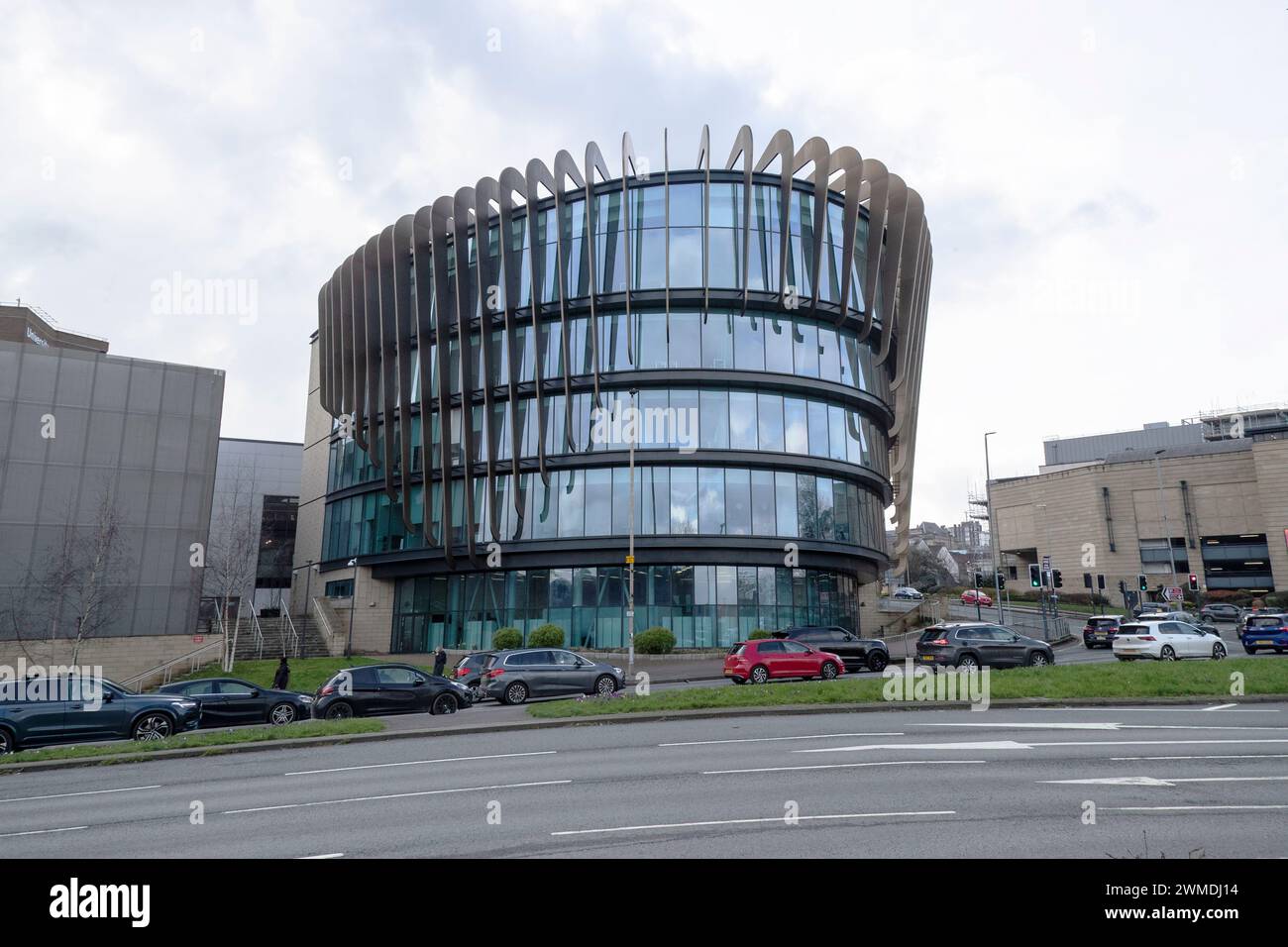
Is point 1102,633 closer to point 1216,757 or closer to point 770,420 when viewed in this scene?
point 770,420

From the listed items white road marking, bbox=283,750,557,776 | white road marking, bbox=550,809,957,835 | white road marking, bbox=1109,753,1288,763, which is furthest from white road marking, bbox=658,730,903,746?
white road marking, bbox=550,809,957,835

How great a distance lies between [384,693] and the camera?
21.1 m

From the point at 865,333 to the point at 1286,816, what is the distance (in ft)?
119

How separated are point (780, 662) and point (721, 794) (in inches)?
635

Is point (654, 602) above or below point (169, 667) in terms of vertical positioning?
above

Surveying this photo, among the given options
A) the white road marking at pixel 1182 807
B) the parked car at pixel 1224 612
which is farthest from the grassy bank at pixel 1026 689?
the parked car at pixel 1224 612

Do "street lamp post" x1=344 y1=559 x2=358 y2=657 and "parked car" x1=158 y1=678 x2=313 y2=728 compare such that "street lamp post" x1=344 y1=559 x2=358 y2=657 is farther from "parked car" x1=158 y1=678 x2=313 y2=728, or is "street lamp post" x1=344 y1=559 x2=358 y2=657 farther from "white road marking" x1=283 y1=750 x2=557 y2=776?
"white road marking" x1=283 y1=750 x2=557 y2=776

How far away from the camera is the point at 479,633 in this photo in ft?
136

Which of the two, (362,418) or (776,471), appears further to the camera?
(362,418)

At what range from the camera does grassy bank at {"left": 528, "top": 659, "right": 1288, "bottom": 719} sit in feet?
58.9

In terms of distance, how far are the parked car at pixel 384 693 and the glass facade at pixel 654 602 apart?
54.6 ft

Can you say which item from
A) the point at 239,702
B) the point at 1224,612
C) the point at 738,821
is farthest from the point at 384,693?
the point at 1224,612
